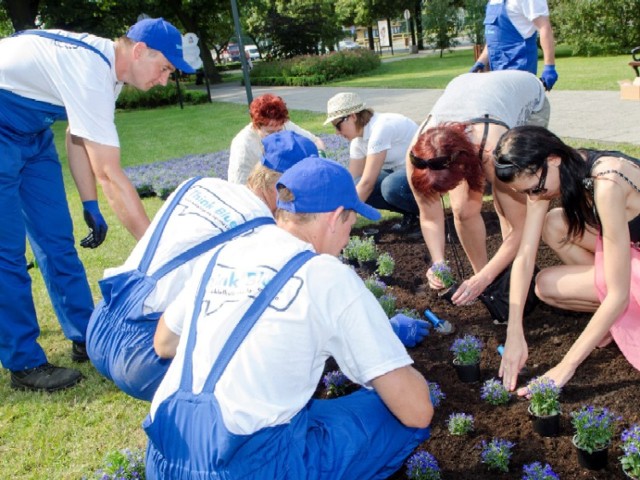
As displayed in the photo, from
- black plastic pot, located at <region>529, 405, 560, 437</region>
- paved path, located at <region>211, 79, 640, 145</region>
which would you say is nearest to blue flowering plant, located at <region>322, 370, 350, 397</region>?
black plastic pot, located at <region>529, 405, 560, 437</region>

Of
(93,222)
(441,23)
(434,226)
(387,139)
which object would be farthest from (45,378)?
(441,23)

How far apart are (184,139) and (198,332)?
42.7 ft

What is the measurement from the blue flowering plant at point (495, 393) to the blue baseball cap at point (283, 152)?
1.39m

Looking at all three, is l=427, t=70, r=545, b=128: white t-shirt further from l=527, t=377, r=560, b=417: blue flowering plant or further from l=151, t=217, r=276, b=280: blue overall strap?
l=151, t=217, r=276, b=280: blue overall strap

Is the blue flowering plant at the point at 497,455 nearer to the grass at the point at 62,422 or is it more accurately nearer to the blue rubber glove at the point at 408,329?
the blue rubber glove at the point at 408,329

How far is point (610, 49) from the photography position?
2175 centimetres

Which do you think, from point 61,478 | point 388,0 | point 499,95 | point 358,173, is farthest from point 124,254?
point 388,0

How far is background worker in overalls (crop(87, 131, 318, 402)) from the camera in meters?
2.46

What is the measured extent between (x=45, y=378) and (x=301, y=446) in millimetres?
2338

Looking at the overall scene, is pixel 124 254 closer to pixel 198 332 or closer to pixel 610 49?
pixel 198 332

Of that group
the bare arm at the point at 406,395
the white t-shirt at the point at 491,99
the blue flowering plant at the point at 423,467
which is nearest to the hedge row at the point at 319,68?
the white t-shirt at the point at 491,99

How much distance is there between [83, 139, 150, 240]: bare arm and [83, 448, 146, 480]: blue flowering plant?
1.19 meters

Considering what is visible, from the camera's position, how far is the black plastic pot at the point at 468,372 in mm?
3195

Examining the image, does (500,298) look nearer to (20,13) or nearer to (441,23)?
(20,13)
